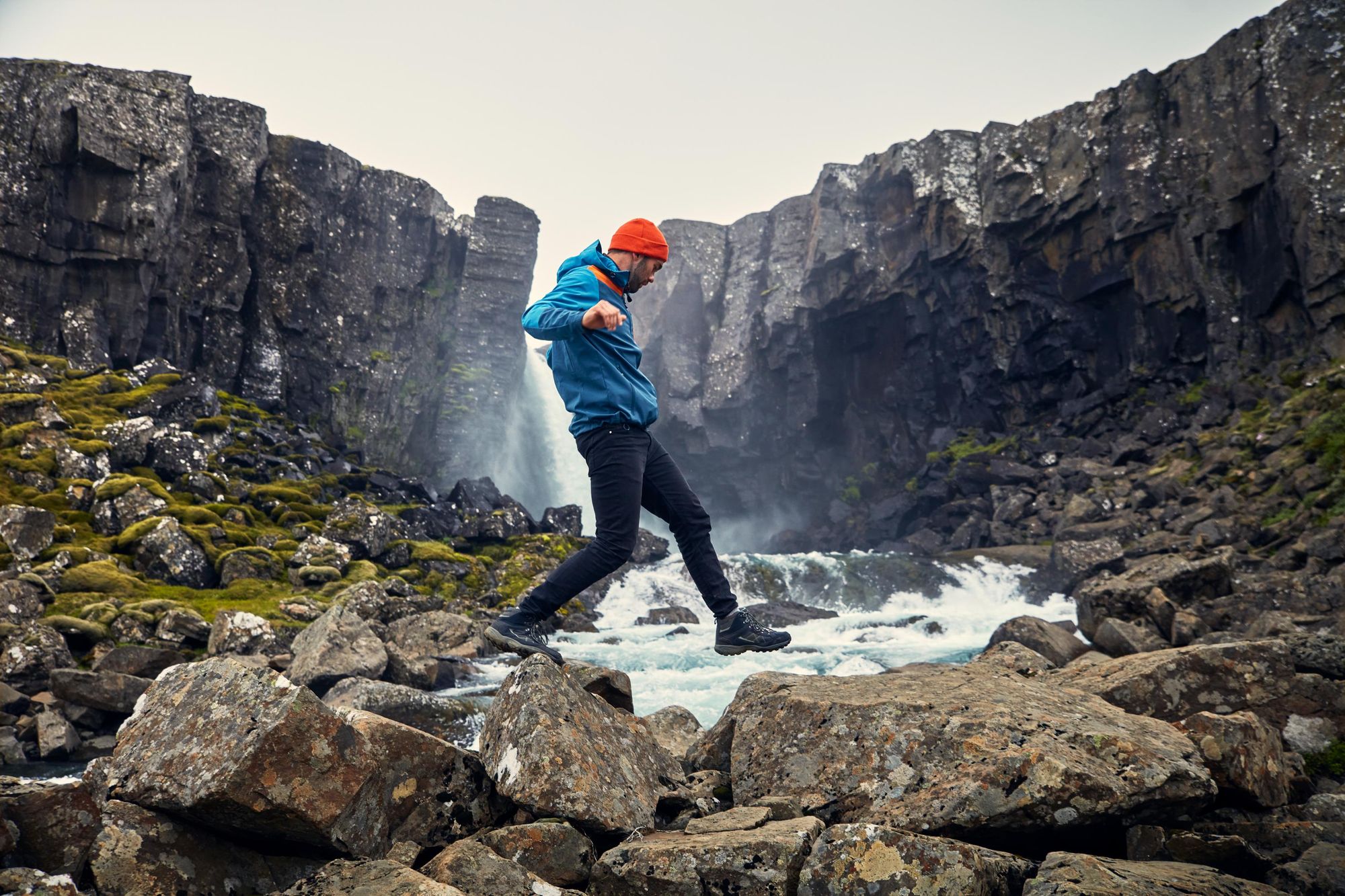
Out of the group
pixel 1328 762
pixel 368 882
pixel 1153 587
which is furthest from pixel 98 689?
pixel 1153 587

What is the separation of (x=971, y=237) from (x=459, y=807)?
4277cm

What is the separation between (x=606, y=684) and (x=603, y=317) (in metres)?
2.43

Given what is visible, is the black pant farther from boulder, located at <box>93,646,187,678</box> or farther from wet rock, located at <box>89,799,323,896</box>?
boulder, located at <box>93,646,187,678</box>

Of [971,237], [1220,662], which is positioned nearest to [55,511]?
[1220,662]

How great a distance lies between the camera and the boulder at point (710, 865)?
3.40m

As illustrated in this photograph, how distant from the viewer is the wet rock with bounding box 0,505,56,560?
1738cm

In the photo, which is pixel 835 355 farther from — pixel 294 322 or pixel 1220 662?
pixel 1220 662

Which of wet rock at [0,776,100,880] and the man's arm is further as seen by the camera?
the man's arm

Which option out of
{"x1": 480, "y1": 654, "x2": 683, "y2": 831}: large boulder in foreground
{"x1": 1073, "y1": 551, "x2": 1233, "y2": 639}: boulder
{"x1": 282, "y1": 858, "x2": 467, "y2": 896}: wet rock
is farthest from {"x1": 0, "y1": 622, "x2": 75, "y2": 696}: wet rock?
{"x1": 1073, "y1": 551, "x2": 1233, "y2": 639}: boulder

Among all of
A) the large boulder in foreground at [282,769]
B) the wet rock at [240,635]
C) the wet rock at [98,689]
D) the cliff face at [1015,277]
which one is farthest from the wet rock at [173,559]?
the cliff face at [1015,277]

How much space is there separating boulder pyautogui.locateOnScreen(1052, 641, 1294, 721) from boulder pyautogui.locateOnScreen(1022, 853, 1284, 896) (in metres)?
2.32

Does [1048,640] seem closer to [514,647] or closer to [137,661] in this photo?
[514,647]

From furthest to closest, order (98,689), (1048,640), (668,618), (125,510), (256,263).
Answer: (256,263) < (668,618) < (125,510) < (1048,640) < (98,689)

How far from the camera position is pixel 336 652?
41.4 feet
